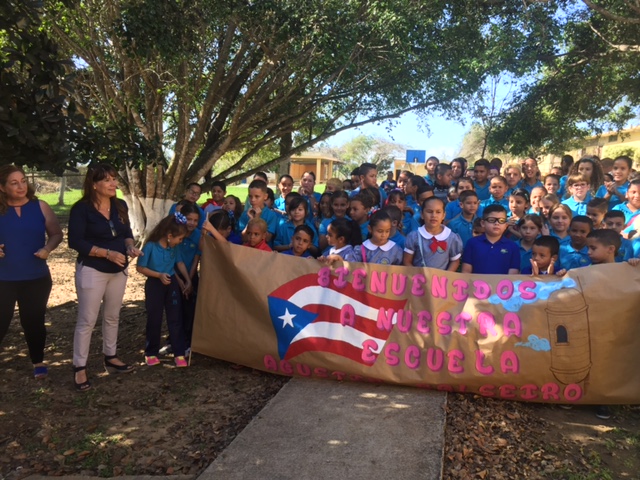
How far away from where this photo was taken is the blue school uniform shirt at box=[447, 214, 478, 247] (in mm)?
5621

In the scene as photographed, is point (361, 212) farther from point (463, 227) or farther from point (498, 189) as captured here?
point (498, 189)

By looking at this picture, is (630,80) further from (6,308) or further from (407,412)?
(6,308)

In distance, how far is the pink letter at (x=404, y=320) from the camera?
421 centimetres

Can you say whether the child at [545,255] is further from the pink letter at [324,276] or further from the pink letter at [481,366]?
the pink letter at [324,276]

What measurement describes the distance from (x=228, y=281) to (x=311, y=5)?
5.31 meters

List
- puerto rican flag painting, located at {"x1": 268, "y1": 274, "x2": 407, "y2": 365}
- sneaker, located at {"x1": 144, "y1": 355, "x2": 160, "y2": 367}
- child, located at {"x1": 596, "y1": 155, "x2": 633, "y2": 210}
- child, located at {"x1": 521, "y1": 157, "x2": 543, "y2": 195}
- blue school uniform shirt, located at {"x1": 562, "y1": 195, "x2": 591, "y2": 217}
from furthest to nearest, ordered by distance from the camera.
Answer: child, located at {"x1": 521, "y1": 157, "x2": 543, "y2": 195}, child, located at {"x1": 596, "y1": 155, "x2": 633, "y2": 210}, blue school uniform shirt, located at {"x1": 562, "y1": 195, "x2": 591, "y2": 217}, sneaker, located at {"x1": 144, "y1": 355, "x2": 160, "y2": 367}, puerto rican flag painting, located at {"x1": 268, "y1": 274, "x2": 407, "y2": 365}

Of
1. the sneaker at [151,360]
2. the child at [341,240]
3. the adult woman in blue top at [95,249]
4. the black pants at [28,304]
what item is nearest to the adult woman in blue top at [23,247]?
the black pants at [28,304]

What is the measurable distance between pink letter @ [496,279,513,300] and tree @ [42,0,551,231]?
3.50m

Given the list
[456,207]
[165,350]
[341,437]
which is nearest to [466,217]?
[456,207]

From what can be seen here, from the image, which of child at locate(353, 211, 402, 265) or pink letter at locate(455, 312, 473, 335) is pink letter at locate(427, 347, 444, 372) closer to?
pink letter at locate(455, 312, 473, 335)

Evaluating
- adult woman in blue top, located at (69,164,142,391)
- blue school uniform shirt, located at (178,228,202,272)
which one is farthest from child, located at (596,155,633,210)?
adult woman in blue top, located at (69,164,142,391)

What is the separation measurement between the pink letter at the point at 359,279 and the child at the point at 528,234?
163cm

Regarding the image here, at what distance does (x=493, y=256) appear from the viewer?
4.61 m

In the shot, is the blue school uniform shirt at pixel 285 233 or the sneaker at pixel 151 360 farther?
the blue school uniform shirt at pixel 285 233
